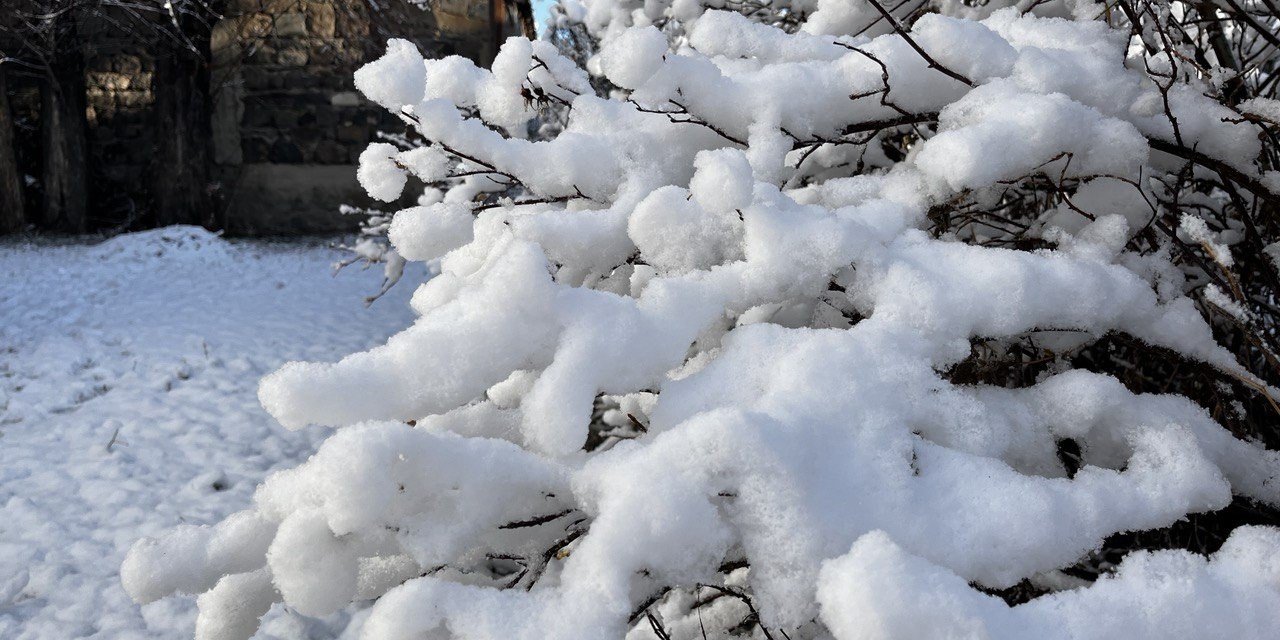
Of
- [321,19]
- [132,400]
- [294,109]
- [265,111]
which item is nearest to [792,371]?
[132,400]

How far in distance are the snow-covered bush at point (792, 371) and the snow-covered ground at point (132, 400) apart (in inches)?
71.8

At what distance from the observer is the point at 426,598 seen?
3.21ft

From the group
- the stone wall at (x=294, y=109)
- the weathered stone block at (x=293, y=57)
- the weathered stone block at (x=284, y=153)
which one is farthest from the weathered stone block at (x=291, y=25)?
the weathered stone block at (x=284, y=153)

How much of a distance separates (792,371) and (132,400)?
14.4ft

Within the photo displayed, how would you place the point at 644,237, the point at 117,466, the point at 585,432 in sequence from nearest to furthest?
1. the point at 585,432
2. the point at 644,237
3. the point at 117,466

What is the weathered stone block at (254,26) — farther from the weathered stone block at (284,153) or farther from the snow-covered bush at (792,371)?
the snow-covered bush at (792,371)

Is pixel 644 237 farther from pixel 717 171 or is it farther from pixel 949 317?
pixel 949 317

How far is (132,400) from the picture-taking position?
439 cm

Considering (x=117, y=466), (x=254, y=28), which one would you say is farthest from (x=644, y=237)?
(x=254, y=28)

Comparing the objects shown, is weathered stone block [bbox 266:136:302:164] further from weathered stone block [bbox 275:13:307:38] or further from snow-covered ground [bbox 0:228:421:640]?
snow-covered ground [bbox 0:228:421:640]

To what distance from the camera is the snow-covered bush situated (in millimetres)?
1013

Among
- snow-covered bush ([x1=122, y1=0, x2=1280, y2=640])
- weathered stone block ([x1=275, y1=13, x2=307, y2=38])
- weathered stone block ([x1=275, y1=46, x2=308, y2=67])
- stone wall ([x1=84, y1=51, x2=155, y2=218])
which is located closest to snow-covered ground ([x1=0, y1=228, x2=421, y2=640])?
stone wall ([x1=84, y1=51, x2=155, y2=218])

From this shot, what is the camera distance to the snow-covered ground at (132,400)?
2.78 metres

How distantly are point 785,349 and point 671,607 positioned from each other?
106 cm
